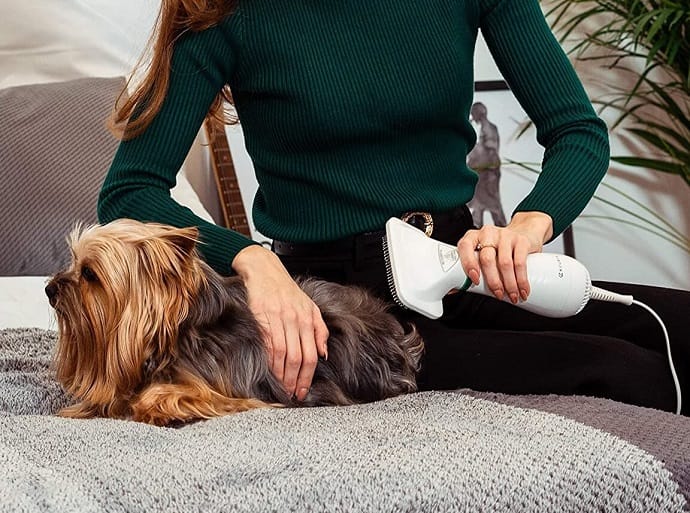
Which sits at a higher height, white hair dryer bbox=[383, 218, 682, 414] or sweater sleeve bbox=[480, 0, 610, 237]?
sweater sleeve bbox=[480, 0, 610, 237]

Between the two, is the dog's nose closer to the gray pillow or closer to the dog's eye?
the dog's eye

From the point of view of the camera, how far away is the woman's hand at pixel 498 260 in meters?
1.23

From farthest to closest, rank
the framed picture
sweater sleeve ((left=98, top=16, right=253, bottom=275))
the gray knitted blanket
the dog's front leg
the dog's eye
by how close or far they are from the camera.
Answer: the framed picture < sweater sleeve ((left=98, top=16, right=253, bottom=275)) < the dog's eye < the dog's front leg < the gray knitted blanket

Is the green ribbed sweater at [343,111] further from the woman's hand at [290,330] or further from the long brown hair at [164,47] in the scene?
the woman's hand at [290,330]

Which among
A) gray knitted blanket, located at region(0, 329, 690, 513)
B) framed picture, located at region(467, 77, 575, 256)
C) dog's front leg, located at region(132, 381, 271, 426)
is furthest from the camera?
framed picture, located at region(467, 77, 575, 256)

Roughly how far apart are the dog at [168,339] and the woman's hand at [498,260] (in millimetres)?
197

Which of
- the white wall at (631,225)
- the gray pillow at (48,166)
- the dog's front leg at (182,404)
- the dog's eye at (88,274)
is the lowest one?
the white wall at (631,225)

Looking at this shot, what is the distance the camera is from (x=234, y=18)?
152 cm

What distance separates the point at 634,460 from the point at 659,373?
0.41 meters

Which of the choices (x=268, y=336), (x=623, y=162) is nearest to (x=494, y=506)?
(x=268, y=336)

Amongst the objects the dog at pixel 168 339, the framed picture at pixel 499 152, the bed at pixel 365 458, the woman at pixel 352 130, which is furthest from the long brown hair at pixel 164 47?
the framed picture at pixel 499 152

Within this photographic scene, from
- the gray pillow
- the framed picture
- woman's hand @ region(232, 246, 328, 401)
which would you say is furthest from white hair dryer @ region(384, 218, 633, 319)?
the framed picture

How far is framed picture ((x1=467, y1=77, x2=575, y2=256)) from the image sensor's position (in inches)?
118

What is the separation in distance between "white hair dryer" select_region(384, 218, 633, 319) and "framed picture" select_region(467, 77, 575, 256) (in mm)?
1714
